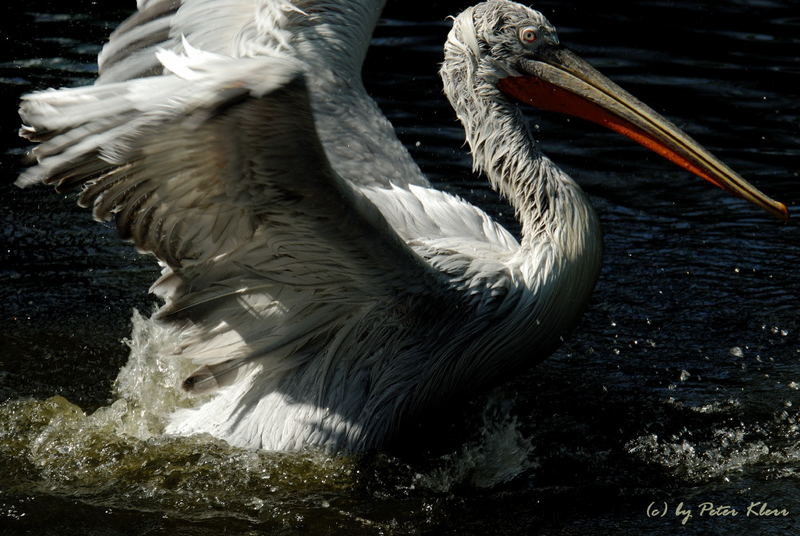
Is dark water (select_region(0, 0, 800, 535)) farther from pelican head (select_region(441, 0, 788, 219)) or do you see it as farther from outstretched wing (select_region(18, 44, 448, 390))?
pelican head (select_region(441, 0, 788, 219))

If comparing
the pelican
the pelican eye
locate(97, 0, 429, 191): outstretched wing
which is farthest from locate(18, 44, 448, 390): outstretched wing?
the pelican eye

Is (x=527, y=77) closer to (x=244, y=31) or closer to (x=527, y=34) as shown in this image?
(x=527, y=34)

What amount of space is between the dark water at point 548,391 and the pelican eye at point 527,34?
1.40 metres

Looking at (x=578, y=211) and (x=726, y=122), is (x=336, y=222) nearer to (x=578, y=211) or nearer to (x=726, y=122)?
(x=578, y=211)

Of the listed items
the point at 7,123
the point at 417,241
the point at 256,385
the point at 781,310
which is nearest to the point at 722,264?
the point at 781,310

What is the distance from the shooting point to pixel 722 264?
18.8 feet

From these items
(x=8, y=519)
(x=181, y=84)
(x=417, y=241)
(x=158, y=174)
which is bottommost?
(x=8, y=519)

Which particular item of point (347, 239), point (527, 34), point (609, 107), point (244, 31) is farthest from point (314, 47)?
point (347, 239)

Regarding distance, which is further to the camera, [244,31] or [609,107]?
[244,31]

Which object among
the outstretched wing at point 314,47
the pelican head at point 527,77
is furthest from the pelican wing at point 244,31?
the pelican head at point 527,77

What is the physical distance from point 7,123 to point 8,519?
13.2ft

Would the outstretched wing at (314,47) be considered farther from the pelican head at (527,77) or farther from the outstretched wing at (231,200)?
the outstretched wing at (231,200)

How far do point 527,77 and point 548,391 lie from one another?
1329 mm

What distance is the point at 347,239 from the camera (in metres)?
3.59
